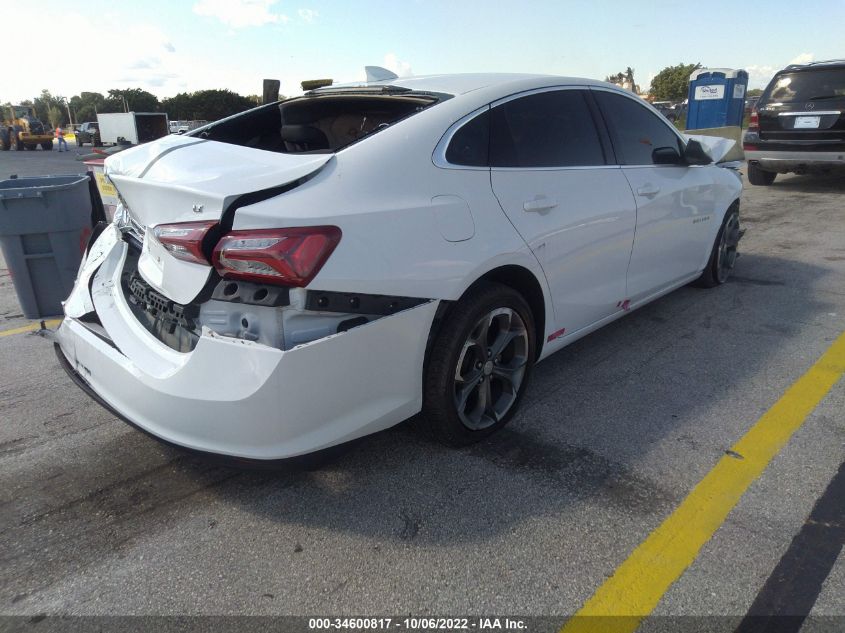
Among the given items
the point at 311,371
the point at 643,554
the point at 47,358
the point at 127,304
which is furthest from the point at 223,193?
the point at 47,358

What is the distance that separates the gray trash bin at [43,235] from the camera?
14.9ft

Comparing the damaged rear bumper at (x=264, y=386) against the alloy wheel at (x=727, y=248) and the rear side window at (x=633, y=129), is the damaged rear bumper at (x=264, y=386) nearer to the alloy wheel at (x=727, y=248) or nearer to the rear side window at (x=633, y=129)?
the rear side window at (x=633, y=129)

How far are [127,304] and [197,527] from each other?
40.1 inches

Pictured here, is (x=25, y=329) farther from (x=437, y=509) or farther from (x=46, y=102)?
(x=46, y=102)

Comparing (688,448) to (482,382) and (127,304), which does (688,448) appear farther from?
(127,304)

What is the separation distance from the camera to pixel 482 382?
9.48ft

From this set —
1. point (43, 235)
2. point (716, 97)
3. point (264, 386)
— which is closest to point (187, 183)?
point (264, 386)

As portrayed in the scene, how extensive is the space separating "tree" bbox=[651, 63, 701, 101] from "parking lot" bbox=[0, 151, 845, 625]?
69945 mm

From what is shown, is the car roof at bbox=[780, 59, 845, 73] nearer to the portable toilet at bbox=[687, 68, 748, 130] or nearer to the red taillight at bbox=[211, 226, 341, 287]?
the portable toilet at bbox=[687, 68, 748, 130]

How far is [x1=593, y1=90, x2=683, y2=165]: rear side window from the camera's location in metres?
3.68

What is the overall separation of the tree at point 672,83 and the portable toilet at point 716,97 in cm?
5388

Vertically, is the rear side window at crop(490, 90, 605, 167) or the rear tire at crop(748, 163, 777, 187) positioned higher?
the rear side window at crop(490, 90, 605, 167)

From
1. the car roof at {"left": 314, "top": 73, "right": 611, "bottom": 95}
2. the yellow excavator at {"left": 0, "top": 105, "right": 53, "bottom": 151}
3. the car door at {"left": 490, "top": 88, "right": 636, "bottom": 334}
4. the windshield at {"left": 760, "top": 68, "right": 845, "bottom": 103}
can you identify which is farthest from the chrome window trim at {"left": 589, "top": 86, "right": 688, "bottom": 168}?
the yellow excavator at {"left": 0, "top": 105, "right": 53, "bottom": 151}

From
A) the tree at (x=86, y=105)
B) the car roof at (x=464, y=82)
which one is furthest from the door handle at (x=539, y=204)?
the tree at (x=86, y=105)
